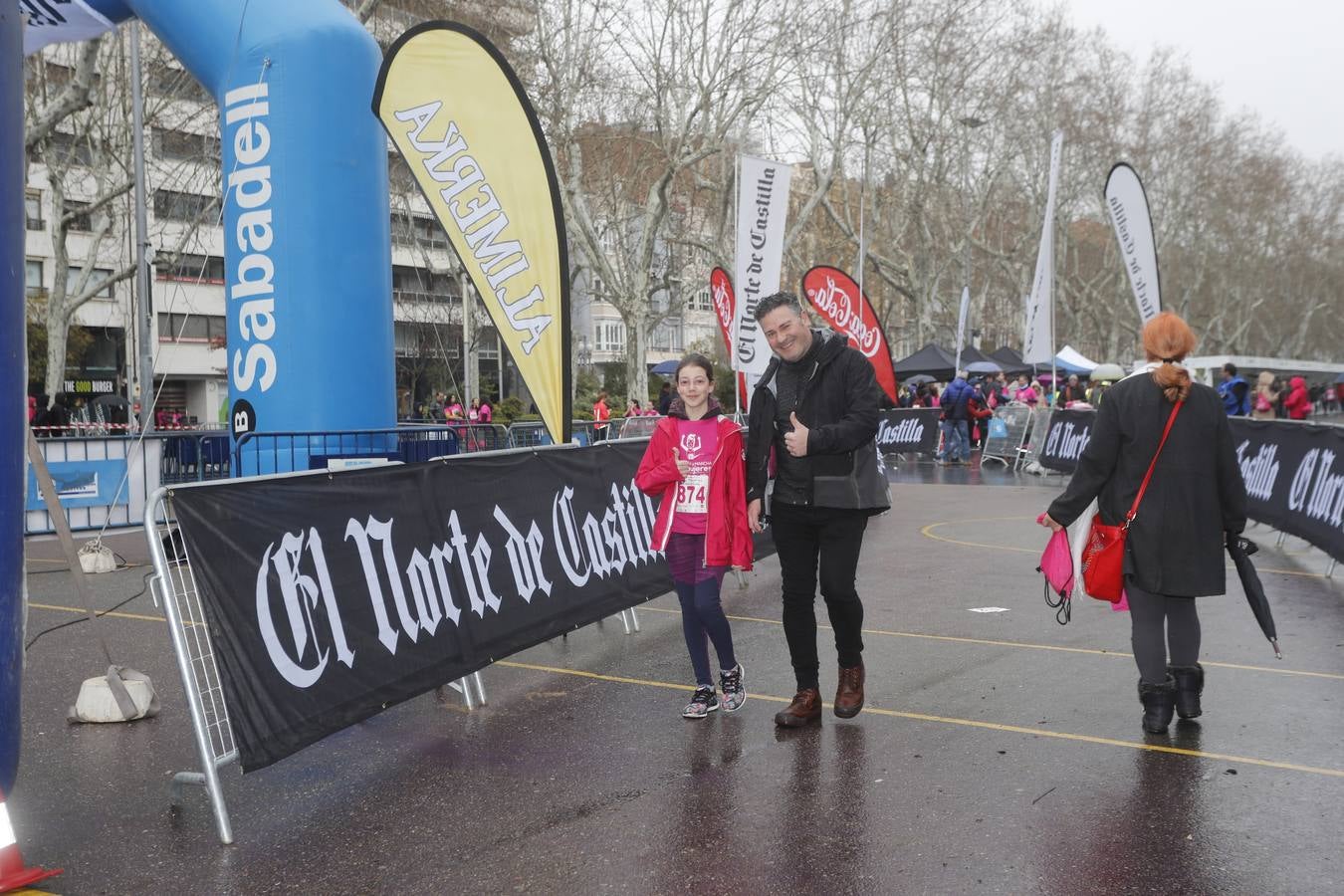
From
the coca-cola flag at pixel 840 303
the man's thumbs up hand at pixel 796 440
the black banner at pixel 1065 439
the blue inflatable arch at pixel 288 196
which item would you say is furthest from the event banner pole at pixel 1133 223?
the man's thumbs up hand at pixel 796 440

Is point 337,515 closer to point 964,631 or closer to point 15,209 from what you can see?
point 15,209

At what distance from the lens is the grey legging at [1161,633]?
5254mm

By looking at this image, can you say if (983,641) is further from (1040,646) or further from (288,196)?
(288,196)

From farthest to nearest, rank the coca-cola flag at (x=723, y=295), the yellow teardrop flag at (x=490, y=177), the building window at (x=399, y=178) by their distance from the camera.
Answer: the building window at (x=399, y=178) → the coca-cola flag at (x=723, y=295) → the yellow teardrop flag at (x=490, y=177)

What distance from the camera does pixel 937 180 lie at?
45.0 m

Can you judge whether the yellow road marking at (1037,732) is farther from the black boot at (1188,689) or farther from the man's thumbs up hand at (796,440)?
the man's thumbs up hand at (796,440)

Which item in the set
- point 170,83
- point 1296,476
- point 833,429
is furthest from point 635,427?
point 170,83

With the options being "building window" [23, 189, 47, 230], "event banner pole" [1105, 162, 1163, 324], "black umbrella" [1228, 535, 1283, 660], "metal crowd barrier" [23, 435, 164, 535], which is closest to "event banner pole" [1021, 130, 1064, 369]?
"event banner pole" [1105, 162, 1163, 324]

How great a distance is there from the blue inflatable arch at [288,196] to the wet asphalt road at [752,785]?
3571 millimetres

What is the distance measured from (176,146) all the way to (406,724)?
39.9m

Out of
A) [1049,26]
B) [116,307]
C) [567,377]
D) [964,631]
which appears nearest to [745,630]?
[964,631]

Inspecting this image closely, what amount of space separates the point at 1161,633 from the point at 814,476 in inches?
68.1

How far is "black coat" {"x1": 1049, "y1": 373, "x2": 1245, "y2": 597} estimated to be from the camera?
5.13 metres

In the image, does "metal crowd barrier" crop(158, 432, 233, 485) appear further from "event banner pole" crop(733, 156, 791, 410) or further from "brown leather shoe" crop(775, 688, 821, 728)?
"brown leather shoe" crop(775, 688, 821, 728)
